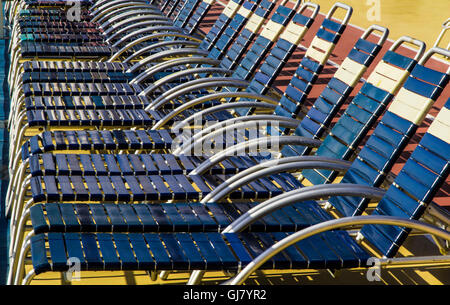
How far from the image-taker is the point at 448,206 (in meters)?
5.06

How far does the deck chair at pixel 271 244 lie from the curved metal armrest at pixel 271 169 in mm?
399

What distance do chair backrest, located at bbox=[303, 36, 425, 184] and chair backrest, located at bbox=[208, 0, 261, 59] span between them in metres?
2.69

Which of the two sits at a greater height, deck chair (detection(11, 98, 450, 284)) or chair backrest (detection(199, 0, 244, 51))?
chair backrest (detection(199, 0, 244, 51))

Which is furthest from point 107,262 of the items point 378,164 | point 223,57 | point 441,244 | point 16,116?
point 223,57

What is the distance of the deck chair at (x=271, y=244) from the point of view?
3100mm

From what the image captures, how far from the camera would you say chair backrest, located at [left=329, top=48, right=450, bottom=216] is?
384cm

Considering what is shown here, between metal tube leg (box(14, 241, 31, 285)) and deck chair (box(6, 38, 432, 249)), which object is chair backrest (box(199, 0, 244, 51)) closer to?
deck chair (box(6, 38, 432, 249))

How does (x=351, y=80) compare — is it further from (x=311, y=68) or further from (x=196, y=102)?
(x=196, y=102)

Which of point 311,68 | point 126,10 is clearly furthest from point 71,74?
point 126,10

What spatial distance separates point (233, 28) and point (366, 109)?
299cm

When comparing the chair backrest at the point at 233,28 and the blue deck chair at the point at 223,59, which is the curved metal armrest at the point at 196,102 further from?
the chair backrest at the point at 233,28

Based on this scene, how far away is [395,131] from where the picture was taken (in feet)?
13.0

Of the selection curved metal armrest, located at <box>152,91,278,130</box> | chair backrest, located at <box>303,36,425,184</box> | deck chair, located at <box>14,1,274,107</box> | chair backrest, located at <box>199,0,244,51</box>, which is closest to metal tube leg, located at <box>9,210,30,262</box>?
curved metal armrest, located at <box>152,91,278,130</box>
